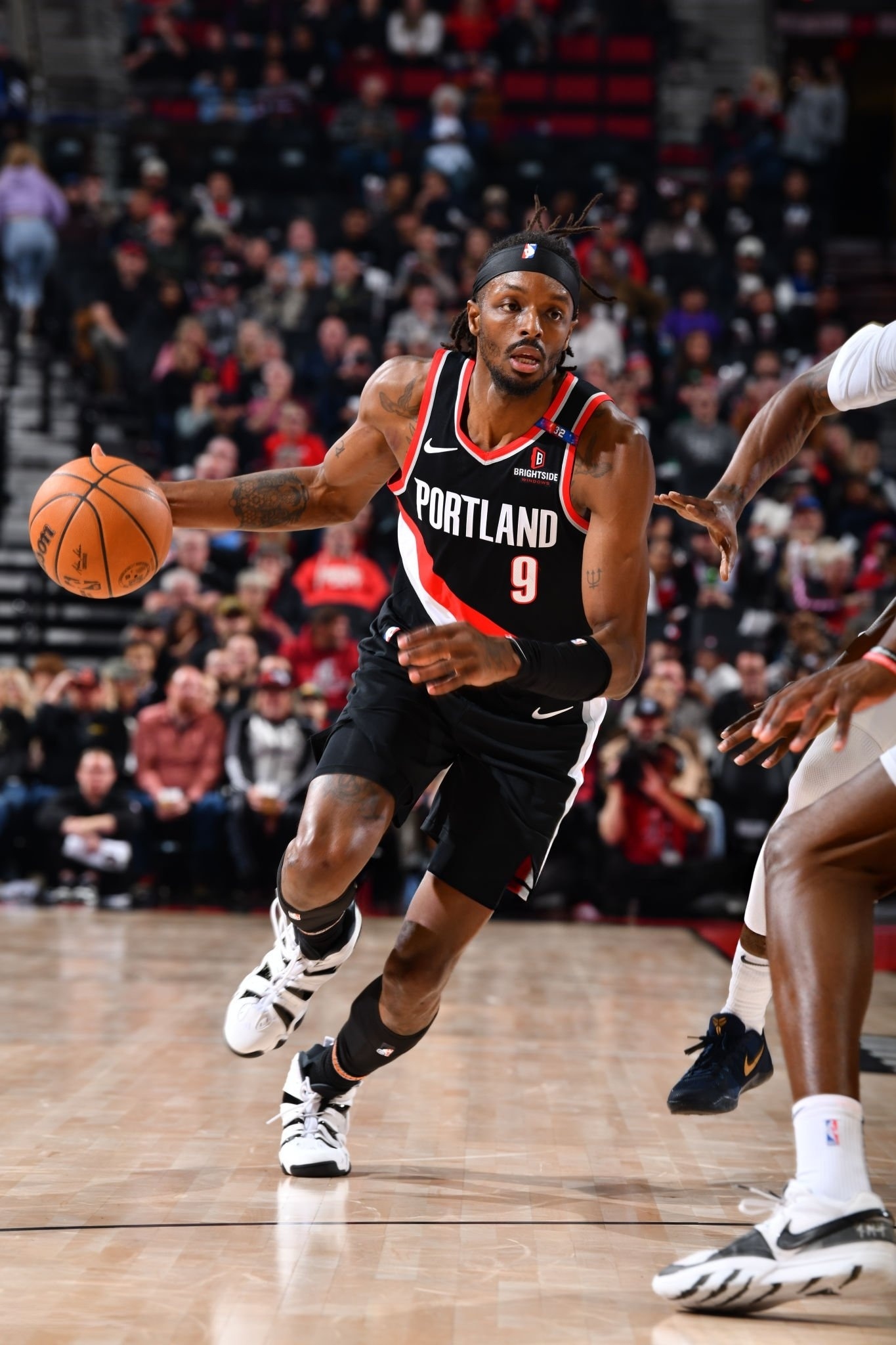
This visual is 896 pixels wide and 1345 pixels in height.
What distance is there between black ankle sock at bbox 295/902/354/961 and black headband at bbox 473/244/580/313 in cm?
164

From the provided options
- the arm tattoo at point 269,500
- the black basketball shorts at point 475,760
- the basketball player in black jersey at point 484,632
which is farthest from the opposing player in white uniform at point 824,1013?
the arm tattoo at point 269,500

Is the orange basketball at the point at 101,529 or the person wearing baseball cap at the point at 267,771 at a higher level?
the orange basketball at the point at 101,529

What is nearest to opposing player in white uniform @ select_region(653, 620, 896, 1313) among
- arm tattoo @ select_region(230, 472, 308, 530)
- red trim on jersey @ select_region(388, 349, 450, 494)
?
red trim on jersey @ select_region(388, 349, 450, 494)

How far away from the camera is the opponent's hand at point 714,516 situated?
3.61 m

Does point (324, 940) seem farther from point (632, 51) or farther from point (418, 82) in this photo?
point (632, 51)

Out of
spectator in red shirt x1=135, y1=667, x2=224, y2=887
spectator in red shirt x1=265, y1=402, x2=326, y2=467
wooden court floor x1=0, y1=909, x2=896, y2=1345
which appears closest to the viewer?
wooden court floor x1=0, y1=909, x2=896, y2=1345

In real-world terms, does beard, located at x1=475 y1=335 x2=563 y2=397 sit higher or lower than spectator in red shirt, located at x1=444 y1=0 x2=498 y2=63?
lower

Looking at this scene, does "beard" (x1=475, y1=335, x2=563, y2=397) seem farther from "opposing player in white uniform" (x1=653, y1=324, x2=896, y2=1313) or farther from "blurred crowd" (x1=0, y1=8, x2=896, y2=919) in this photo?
"blurred crowd" (x1=0, y1=8, x2=896, y2=919)

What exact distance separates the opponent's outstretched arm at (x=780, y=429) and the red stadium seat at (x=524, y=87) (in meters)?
15.4

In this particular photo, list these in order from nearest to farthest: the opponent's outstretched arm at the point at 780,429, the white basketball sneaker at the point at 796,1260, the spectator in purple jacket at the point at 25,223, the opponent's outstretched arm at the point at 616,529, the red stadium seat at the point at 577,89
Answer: the white basketball sneaker at the point at 796,1260
the opponent's outstretched arm at the point at 780,429
the opponent's outstretched arm at the point at 616,529
the spectator in purple jacket at the point at 25,223
the red stadium seat at the point at 577,89

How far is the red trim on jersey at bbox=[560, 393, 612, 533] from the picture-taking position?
3.88 metres

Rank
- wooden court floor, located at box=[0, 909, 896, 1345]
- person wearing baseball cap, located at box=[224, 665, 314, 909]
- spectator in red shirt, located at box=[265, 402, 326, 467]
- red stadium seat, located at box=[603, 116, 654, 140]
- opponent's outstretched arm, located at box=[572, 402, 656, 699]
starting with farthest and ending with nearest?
red stadium seat, located at box=[603, 116, 654, 140] → spectator in red shirt, located at box=[265, 402, 326, 467] → person wearing baseball cap, located at box=[224, 665, 314, 909] → opponent's outstretched arm, located at box=[572, 402, 656, 699] → wooden court floor, located at box=[0, 909, 896, 1345]

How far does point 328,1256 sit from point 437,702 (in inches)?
54.4

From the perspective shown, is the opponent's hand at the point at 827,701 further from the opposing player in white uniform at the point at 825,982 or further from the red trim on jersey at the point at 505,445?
the red trim on jersey at the point at 505,445
